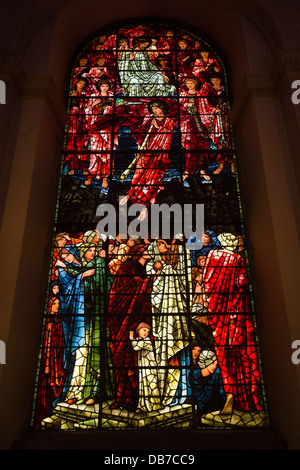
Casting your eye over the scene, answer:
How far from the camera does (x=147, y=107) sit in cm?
668

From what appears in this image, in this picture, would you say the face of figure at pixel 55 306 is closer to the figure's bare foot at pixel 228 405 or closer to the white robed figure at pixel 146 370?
the white robed figure at pixel 146 370

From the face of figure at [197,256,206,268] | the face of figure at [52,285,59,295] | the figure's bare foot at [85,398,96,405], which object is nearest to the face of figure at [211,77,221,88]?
the face of figure at [197,256,206,268]

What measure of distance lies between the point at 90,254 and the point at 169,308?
1138mm

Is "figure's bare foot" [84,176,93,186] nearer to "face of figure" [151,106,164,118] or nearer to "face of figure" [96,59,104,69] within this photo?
"face of figure" [151,106,164,118]

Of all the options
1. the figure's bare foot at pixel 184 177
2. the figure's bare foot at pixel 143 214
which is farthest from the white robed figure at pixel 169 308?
the figure's bare foot at pixel 184 177

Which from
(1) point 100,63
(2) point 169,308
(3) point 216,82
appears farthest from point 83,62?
(2) point 169,308

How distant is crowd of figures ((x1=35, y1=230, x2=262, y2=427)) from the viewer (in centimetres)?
478

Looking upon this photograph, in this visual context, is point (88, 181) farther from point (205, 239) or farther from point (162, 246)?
point (205, 239)

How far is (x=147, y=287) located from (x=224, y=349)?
108cm

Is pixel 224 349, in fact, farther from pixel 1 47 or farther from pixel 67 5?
pixel 67 5

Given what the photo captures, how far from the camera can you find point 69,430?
14.9 ft

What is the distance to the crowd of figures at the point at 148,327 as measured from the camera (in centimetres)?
478

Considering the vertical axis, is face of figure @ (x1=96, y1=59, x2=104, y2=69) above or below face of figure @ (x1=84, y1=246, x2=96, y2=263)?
above

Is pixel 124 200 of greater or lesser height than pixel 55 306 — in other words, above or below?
above
